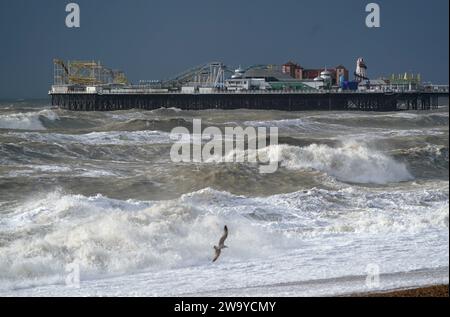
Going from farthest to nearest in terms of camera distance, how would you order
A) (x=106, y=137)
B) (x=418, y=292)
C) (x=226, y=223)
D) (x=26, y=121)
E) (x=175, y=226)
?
(x=26, y=121)
(x=106, y=137)
(x=226, y=223)
(x=175, y=226)
(x=418, y=292)

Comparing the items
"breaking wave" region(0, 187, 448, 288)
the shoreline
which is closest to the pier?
"breaking wave" region(0, 187, 448, 288)

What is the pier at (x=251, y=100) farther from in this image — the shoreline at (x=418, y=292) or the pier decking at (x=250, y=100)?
the shoreline at (x=418, y=292)

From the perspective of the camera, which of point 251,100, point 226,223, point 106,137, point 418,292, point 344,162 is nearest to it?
point 418,292

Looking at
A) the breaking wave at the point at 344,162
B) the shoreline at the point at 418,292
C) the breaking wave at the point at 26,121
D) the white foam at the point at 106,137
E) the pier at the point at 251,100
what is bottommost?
the shoreline at the point at 418,292

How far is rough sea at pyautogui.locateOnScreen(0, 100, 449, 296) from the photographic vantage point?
1065 cm

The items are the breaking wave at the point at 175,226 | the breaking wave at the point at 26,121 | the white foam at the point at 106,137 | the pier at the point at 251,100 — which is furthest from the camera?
the pier at the point at 251,100

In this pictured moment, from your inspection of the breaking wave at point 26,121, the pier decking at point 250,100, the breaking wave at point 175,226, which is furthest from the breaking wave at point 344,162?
the pier decking at point 250,100

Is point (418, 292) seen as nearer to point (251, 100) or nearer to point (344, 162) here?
point (344, 162)

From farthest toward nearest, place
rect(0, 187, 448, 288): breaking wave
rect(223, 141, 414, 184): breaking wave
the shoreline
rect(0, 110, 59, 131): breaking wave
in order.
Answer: rect(0, 110, 59, 131): breaking wave, rect(223, 141, 414, 184): breaking wave, rect(0, 187, 448, 288): breaking wave, the shoreline

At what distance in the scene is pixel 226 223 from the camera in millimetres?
14086

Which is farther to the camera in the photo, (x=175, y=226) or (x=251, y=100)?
(x=251, y=100)

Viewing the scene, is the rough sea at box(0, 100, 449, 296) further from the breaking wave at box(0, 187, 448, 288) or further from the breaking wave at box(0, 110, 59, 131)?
the breaking wave at box(0, 110, 59, 131)

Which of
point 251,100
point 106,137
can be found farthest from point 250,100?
point 106,137

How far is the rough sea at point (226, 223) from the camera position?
1065cm
